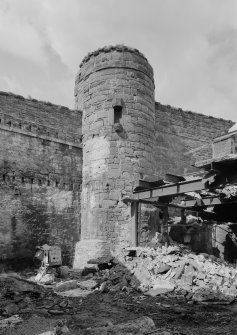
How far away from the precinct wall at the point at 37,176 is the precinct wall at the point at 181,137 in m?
4.15

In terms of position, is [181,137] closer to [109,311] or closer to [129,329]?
[109,311]

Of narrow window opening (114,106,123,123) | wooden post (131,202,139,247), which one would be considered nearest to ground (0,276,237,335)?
wooden post (131,202,139,247)

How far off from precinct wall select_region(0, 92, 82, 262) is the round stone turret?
0.84m

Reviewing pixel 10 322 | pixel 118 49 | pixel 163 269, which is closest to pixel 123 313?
pixel 10 322

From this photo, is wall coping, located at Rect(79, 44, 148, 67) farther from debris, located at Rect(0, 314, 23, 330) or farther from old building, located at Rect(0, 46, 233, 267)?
debris, located at Rect(0, 314, 23, 330)

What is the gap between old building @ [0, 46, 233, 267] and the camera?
41.6 ft

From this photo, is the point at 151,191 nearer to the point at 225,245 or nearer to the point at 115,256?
the point at 115,256

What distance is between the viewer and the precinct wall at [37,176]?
12766 mm

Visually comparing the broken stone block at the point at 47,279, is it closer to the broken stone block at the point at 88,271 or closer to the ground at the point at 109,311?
the broken stone block at the point at 88,271

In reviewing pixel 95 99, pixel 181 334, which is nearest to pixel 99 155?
pixel 95 99

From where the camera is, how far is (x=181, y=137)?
1786cm

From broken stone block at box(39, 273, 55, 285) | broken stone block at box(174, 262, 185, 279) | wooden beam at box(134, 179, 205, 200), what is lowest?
broken stone block at box(39, 273, 55, 285)

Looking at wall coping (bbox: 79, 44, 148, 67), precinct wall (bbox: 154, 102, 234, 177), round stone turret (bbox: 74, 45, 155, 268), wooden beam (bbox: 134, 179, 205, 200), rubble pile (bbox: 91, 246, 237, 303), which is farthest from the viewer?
precinct wall (bbox: 154, 102, 234, 177)

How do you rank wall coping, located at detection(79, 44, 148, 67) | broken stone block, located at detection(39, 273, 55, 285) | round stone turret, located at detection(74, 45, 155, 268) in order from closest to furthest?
broken stone block, located at detection(39, 273, 55, 285)
round stone turret, located at detection(74, 45, 155, 268)
wall coping, located at detection(79, 44, 148, 67)
